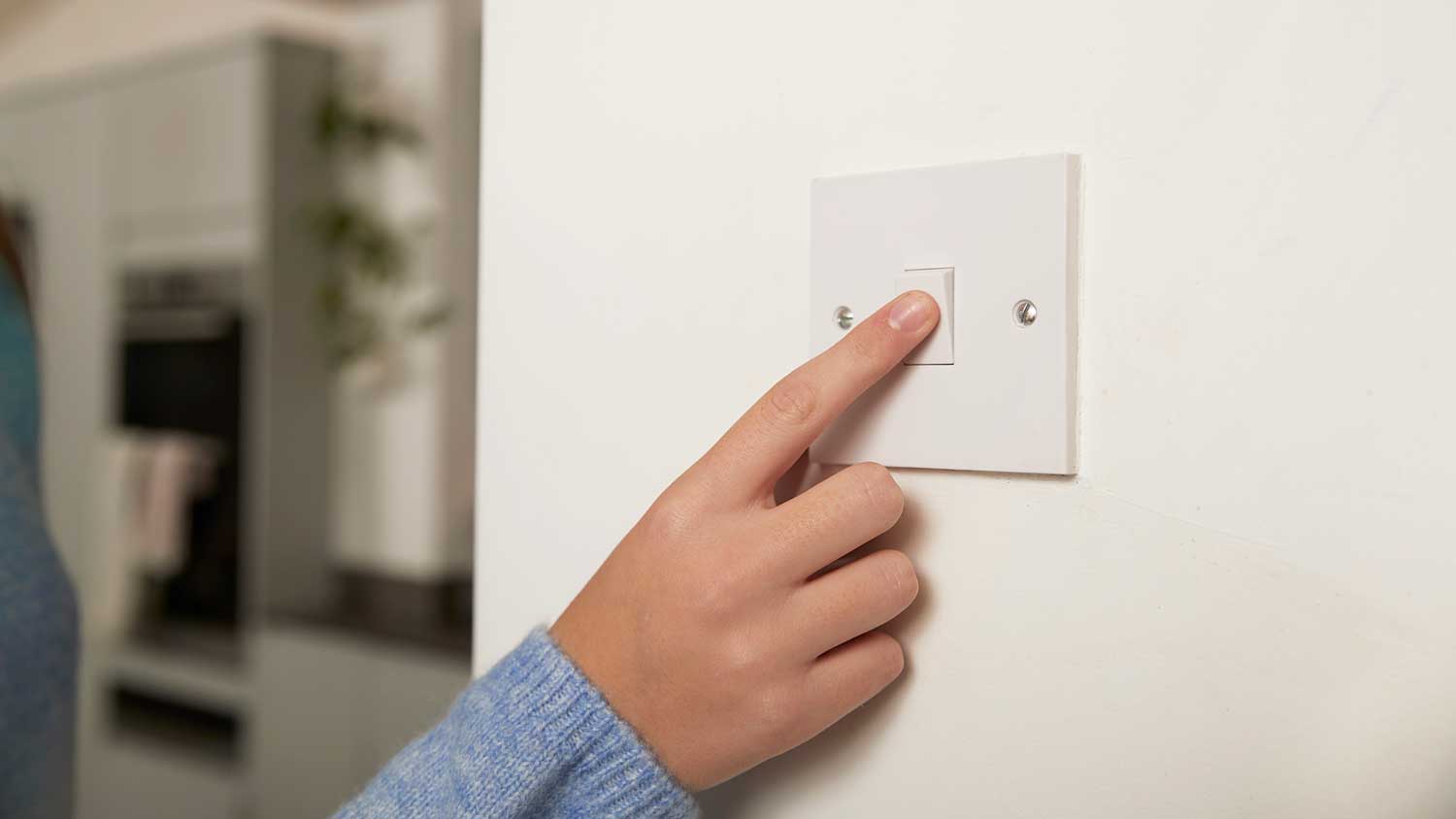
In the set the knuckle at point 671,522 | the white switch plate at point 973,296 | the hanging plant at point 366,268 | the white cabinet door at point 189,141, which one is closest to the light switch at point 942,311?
the white switch plate at point 973,296

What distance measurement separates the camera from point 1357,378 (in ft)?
1.21

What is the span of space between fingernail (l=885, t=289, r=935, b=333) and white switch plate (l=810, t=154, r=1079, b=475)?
0.04 ft

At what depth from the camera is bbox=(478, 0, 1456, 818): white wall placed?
364 mm

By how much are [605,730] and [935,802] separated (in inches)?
5.7

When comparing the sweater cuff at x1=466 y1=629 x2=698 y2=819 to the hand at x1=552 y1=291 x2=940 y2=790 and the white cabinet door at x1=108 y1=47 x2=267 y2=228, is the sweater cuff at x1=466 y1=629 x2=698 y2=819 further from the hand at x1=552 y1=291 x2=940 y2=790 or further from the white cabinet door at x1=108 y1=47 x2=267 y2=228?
the white cabinet door at x1=108 y1=47 x2=267 y2=228

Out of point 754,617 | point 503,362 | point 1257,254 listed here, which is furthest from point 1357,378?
point 503,362

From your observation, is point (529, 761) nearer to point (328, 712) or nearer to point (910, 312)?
point (910, 312)

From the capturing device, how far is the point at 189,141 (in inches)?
87.9

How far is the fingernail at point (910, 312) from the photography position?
43 cm

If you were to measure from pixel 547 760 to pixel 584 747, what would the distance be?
0.02 meters

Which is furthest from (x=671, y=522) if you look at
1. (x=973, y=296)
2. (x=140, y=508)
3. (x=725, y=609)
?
(x=140, y=508)

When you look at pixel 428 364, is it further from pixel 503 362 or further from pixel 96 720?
pixel 503 362

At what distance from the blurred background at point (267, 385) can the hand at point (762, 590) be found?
5.38ft

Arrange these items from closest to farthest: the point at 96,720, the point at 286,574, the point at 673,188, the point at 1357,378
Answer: the point at 1357,378 → the point at 673,188 → the point at 286,574 → the point at 96,720
